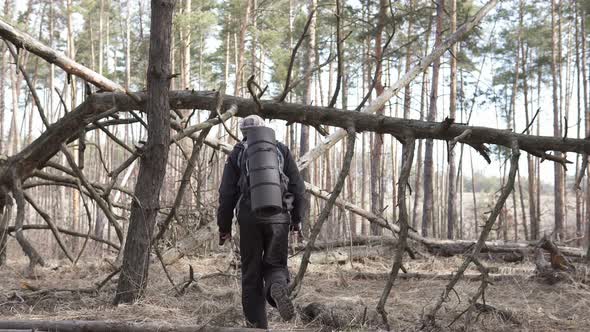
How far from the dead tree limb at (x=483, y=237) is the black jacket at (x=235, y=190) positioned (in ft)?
4.21

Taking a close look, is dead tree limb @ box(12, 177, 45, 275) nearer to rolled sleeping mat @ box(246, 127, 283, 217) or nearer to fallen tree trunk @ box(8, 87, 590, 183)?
fallen tree trunk @ box(8, 87, 590, 183)

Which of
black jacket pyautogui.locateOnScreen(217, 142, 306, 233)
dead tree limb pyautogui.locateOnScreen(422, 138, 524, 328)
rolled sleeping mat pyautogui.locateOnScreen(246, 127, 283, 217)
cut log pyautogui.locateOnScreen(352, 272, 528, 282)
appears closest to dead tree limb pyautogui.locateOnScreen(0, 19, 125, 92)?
black jacket pyautogui.locateOnScreen(217, 142, 306, 233)

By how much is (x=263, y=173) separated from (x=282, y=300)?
960mm

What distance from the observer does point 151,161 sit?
493 cm

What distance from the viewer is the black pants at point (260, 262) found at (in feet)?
13.4

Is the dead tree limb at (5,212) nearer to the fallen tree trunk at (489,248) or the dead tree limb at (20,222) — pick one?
the dead tree limb at (20,222)

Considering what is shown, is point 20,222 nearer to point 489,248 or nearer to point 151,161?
point 151,161

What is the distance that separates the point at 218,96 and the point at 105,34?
30310 millimetres

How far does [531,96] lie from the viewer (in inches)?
1169

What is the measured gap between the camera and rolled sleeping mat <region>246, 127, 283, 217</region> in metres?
3.90

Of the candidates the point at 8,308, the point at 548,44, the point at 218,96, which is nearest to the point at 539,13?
the point at 548,44

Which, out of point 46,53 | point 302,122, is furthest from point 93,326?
point 46,53

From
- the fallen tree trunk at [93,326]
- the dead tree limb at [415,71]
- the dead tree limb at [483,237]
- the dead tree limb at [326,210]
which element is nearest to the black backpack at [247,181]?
the dead tree limb at [326,210]

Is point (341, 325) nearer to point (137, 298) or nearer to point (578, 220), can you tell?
point (137, 298)
